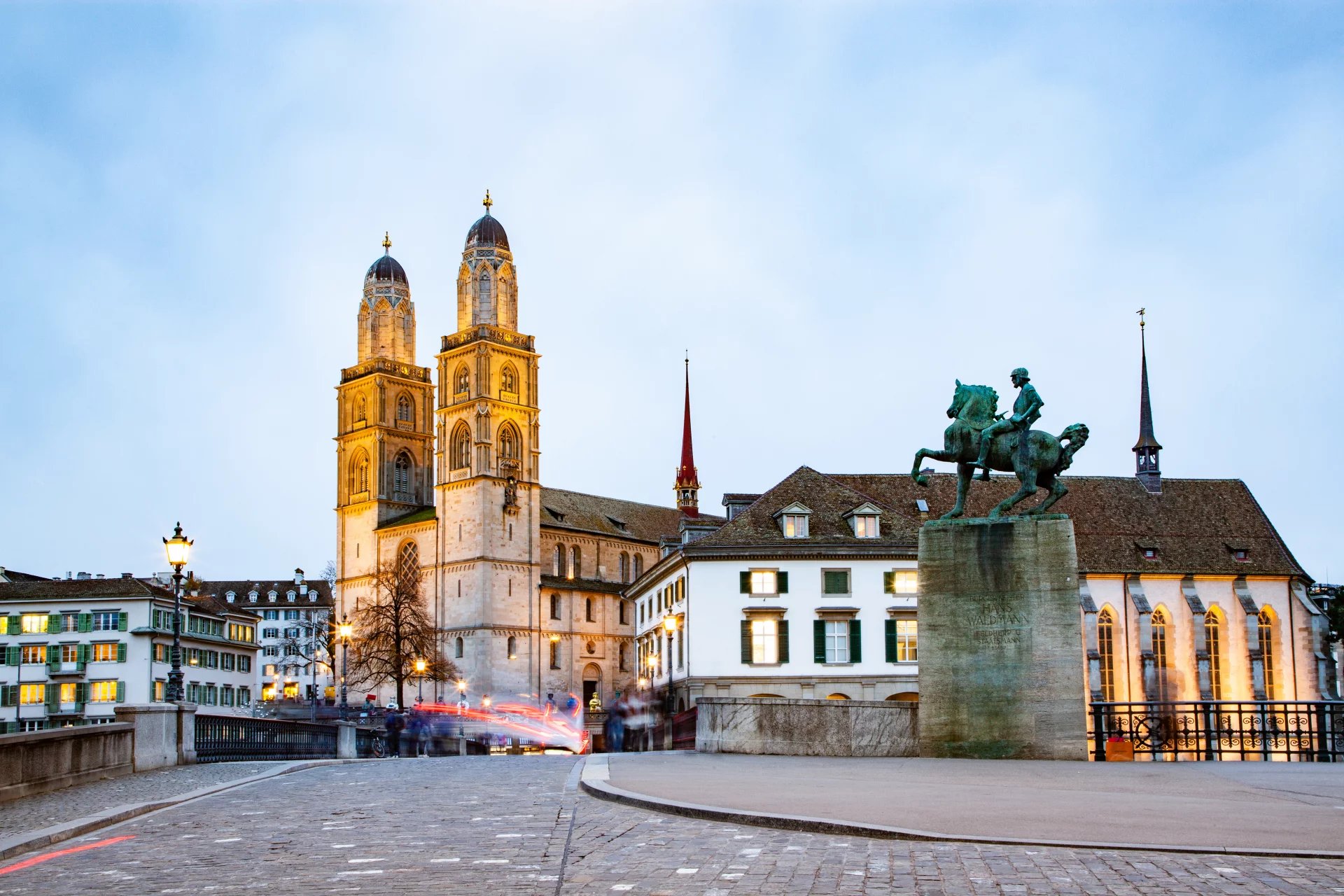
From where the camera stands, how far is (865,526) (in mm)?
66375

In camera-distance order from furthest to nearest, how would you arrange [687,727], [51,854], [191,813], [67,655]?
[67,655] → [687,727] → [191,813] → [51,854]

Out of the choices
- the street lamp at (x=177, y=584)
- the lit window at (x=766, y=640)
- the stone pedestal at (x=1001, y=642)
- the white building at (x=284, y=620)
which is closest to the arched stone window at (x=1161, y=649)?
the lit window at (x=766, y=640)

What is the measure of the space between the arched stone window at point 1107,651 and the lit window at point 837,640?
16.5 m

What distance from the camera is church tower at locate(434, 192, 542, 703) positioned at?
109875mm

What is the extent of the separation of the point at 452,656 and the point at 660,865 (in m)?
102

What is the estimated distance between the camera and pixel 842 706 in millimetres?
24516

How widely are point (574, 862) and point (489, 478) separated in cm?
10176

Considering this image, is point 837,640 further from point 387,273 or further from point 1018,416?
point 387,273

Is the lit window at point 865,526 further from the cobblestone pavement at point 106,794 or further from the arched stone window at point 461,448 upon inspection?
the arched stone window at point 461,448

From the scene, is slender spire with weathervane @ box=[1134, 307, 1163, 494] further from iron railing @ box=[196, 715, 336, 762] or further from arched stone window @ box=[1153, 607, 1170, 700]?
iron railing @ box=[196, 715, 336, 762]

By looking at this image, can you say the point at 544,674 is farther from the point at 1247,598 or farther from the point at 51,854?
the point at 51,854

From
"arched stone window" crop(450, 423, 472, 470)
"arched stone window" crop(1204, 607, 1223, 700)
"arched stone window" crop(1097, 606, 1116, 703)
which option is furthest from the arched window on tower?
"arched stone window" crop(1204, 607, 1223, 700)

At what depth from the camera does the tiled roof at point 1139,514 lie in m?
76.9

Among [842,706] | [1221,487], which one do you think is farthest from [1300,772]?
[1221,487]
